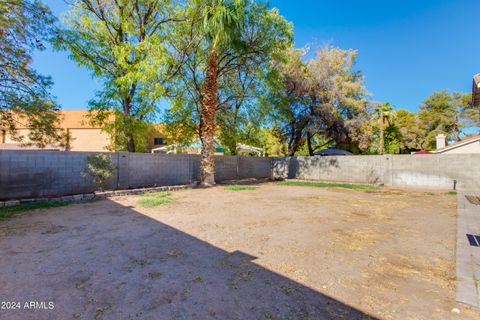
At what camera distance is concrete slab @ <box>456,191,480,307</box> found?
100 inches

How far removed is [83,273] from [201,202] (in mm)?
5352

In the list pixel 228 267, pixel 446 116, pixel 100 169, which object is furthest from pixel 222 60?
pixel 446 116

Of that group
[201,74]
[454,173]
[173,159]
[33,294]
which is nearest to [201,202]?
[173,159]

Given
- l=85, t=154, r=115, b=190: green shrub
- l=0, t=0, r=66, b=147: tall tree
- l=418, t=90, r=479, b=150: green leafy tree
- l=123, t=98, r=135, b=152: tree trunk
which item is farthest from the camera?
l=418, t=90, r=479, b=150: green leafy tree

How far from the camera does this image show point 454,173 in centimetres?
1233

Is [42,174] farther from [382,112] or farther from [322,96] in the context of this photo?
[382,112]

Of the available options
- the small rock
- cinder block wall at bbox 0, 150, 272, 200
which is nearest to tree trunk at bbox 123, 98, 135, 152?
cinder block wall at bbox 0, 150, 272, 200

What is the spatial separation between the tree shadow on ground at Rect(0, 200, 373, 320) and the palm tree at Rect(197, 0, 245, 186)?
8.65 metres

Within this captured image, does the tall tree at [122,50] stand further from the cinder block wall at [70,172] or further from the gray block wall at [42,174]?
the gray block wall at [42,174]

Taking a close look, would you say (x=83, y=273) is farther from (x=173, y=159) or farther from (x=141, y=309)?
(x=173, y=159)

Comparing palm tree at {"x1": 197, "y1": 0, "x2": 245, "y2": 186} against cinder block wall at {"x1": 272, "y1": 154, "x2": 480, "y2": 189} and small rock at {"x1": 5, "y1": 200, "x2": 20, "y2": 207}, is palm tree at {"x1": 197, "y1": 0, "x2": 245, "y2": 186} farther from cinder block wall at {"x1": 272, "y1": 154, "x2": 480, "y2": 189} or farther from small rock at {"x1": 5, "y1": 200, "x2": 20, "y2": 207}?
cinder block wall at {"x1": 272, "y1": 154, "x2": 480, "y2": 189}

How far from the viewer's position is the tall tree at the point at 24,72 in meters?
8.16

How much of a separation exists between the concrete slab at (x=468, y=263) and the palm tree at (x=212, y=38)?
1026 centimetres

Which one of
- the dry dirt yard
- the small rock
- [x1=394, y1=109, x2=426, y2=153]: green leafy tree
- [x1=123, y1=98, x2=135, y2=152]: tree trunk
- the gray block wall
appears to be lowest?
the dry dirt yard
